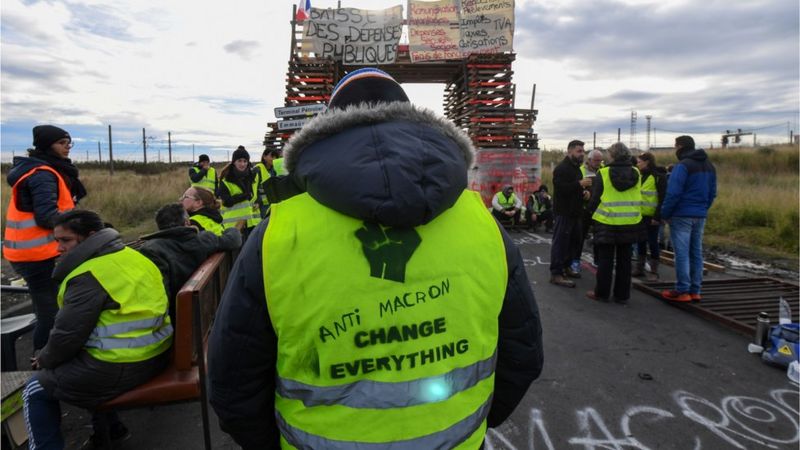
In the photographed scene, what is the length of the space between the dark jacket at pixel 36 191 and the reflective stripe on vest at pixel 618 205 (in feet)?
18.4

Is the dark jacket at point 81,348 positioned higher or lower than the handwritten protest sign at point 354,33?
lower

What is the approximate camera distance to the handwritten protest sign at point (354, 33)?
38.4ft

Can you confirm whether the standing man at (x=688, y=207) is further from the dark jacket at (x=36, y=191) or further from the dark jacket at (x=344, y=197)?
the dark jacket at (x=36, y=191)

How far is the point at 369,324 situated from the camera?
3.93ft

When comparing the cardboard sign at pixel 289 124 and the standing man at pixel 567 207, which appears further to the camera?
the standing man at pixel 567 207

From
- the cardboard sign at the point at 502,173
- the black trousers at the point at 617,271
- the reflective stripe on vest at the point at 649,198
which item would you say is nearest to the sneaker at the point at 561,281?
the black trousers at the point at 617,271

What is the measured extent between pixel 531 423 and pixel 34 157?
4.41m

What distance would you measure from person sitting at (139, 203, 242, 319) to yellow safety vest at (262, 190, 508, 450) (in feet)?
7.34

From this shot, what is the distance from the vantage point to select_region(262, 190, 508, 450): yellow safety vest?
1172mm

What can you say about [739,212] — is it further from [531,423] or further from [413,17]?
[531,423]

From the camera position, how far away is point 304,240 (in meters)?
1.17

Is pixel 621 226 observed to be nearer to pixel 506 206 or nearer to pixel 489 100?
pixel 506 206

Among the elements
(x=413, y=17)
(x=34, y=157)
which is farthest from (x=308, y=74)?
(x=34, y=157)

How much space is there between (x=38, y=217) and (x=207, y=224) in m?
1.37
